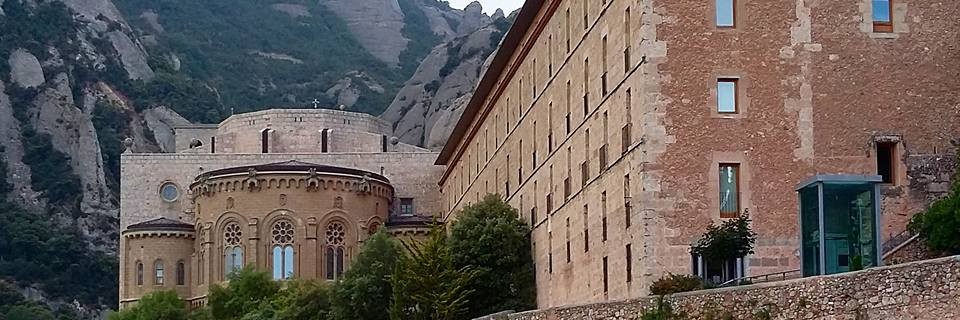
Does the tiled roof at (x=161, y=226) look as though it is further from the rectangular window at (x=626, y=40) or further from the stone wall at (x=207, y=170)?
the rectangular window at (x=626, y=40)

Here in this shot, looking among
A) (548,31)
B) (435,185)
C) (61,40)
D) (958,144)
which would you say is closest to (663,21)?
(958,144)

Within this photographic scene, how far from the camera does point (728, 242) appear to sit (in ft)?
127

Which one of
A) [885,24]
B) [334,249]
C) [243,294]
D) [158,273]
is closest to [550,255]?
[885,24]

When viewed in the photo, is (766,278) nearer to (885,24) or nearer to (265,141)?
(885,24)

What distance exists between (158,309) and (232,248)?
7309mm

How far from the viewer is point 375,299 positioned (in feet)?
210

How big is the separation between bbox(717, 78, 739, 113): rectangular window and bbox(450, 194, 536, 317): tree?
18.3 metres

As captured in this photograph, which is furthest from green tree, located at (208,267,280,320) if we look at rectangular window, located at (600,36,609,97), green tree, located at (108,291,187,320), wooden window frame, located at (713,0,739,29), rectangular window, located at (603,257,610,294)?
wooden window frame, located at (713,0,739,29)

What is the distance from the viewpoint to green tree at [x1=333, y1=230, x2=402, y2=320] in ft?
210

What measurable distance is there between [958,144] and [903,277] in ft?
41.8

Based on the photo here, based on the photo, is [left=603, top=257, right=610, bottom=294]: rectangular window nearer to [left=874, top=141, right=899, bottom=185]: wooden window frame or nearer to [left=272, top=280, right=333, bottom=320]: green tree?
[left=874, top=141, right=899, bottom=185]: wooden window frame

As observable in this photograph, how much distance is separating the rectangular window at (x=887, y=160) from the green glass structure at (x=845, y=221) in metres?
3.15

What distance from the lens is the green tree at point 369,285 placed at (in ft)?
210

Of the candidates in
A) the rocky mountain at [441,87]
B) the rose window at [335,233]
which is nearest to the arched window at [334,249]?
the rose window at [335,233]
